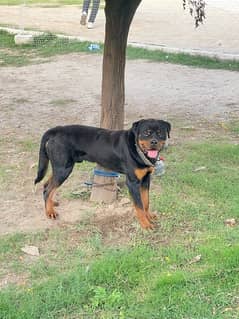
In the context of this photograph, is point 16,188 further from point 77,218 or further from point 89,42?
point 89,42

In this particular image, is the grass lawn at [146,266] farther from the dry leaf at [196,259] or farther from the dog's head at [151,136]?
the dog's head at [151,136]

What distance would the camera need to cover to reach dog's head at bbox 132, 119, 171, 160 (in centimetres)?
423

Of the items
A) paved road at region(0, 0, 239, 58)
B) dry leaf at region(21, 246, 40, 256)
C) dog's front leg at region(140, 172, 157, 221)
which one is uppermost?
paved road at region(0, 0, 239, 58)

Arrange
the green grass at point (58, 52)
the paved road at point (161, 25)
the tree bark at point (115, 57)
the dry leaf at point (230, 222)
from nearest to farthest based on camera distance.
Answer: the dry leaf at point (230, 222) < the tree bark at point (115, 57) < the green grass at point (58, 52) < the paved road at point (161, 25)

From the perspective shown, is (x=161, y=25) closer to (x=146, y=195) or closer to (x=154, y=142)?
(x=146, y=195)

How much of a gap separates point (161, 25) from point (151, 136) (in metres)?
12.3

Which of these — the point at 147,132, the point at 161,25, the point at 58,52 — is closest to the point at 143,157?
the point at 147,132

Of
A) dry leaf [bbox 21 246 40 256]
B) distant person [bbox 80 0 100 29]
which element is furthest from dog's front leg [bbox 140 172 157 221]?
distant person [bbox 80 0 100 29]

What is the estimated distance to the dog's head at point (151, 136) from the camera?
13.9 ft

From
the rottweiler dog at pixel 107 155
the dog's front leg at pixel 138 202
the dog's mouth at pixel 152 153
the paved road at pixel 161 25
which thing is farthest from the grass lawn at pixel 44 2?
the dog's mouth at pixel 152 153

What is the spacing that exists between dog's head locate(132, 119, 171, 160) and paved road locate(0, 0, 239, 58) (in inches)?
301

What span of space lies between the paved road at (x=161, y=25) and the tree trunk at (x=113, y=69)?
6.85m

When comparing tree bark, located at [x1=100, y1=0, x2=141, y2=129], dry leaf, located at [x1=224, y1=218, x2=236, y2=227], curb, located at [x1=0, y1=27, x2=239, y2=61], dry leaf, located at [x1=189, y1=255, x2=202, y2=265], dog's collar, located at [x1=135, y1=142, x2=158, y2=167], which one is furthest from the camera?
curb, located at [x1=0, y1=27, x2=239, y2=61]

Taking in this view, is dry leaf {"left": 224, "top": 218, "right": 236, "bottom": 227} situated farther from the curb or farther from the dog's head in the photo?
the curb
